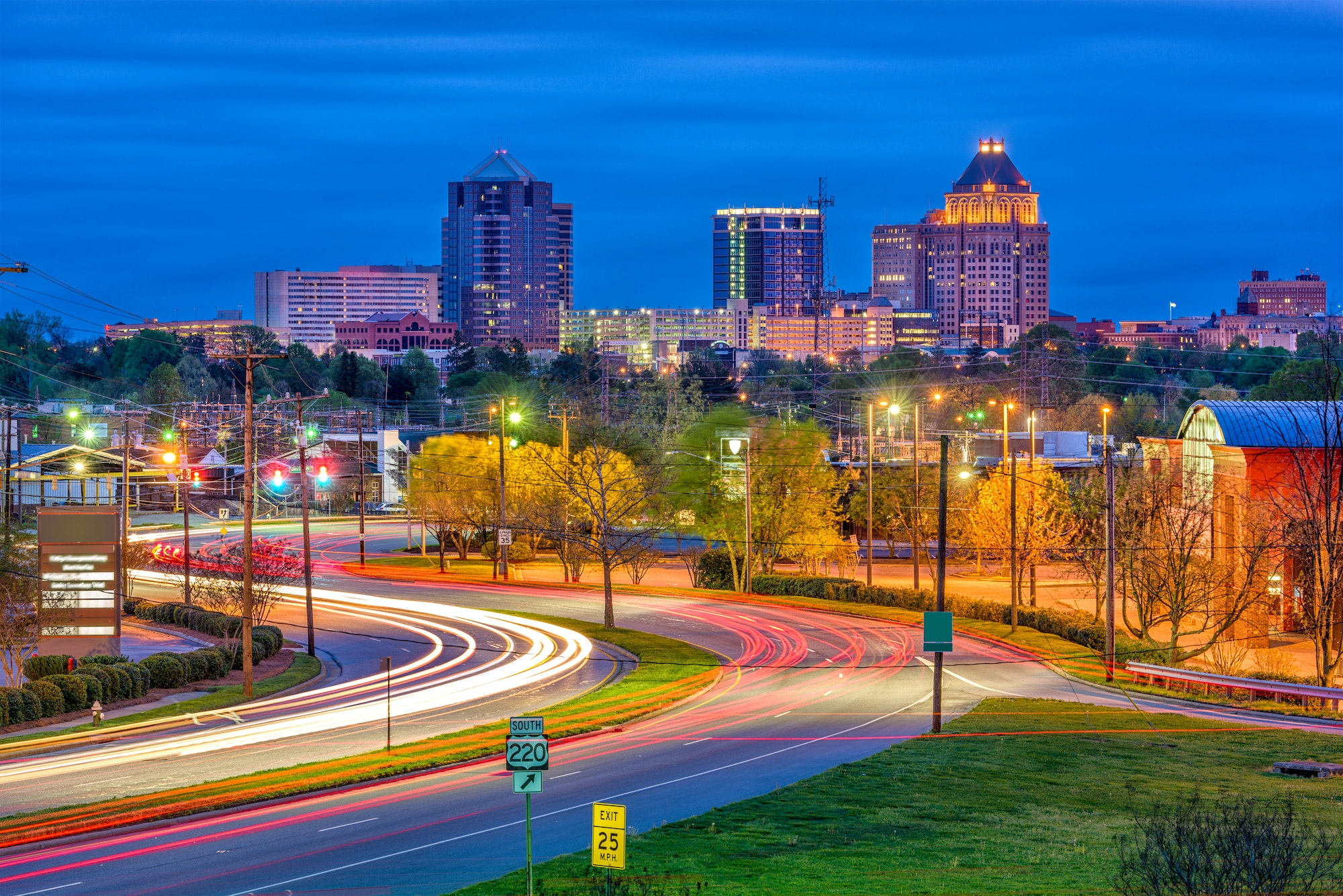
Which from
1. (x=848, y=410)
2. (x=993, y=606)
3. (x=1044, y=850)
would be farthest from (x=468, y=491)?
(x=848, y=410)

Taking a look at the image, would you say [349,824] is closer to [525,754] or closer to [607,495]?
[525,754]

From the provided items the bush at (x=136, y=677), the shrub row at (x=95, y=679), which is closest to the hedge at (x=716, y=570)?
the shrub row at (x=95, y=679)

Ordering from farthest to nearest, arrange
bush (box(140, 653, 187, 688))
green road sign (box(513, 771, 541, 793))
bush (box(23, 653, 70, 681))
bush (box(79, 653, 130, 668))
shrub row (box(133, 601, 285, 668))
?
shrub row (box(133, 601, 285, 668))
bush (box(23, 653, 70, 681))
bush (box(140, 653, 187, 688))
bush (box(79, 653, 130, 668))
green road sign (box(513, 771, 541, 793))

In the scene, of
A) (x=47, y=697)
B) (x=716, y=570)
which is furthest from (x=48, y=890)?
(x=716, y=570)

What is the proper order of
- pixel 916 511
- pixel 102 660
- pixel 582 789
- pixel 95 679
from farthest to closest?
pixel 916 511 < pixel 102 660 < pixel 95 679 < pixel 582 789

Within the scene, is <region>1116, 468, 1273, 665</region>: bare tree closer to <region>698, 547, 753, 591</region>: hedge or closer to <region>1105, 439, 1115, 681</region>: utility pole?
<region>1105, 439, 1115, 681</region>: utility pole

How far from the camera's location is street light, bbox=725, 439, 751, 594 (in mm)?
61719

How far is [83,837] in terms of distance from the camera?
22.0m

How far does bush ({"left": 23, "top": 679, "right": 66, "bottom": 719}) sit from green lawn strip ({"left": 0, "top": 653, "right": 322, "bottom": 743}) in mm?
1446

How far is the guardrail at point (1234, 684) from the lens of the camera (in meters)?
36.6

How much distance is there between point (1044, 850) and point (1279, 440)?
119ft

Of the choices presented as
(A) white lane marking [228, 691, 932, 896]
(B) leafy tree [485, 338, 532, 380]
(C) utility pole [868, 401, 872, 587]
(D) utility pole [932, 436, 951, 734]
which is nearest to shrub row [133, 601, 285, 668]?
(A) white lane marking [228, 691, 932, 896]

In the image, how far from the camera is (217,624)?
50969mm

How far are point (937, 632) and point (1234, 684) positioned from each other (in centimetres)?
1202
